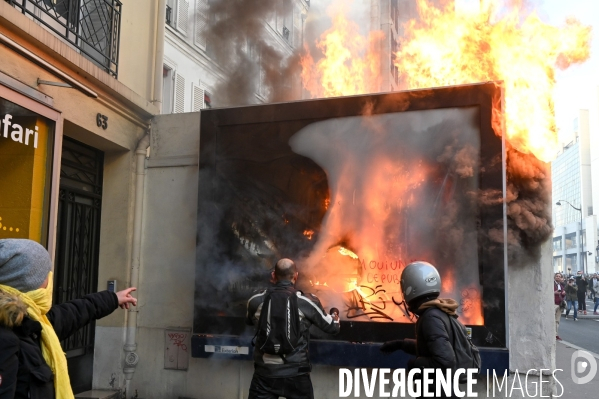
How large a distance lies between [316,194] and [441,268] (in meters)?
1.63

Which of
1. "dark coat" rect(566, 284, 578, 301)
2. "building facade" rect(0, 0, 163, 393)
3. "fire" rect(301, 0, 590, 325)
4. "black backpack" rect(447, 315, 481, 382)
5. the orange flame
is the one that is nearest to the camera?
"black backpack" rect(447, 315, 481, 382)

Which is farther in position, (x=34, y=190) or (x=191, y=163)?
(x=191, y=163)

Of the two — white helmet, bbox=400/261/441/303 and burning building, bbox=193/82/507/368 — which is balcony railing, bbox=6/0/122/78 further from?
white helmet, bbox=400/261/441/303

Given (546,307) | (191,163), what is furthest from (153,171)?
(546,307)

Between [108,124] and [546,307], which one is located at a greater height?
[108,124]

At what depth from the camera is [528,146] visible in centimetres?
546

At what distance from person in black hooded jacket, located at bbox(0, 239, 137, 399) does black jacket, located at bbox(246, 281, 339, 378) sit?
2065 millimetres

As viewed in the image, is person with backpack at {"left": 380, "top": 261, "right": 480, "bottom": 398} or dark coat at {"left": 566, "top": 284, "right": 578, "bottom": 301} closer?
person with backpack at {"left": 380, "top": 261, "right": 480, "bottom": 398}

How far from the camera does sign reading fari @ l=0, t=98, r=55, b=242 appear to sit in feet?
17.5

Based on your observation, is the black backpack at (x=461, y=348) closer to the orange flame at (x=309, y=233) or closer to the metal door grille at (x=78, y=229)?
the orange flame at (x=309, y=233)

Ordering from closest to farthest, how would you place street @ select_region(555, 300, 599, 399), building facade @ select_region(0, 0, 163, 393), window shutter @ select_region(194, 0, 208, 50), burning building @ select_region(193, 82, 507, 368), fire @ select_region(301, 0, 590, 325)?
1. building facade @ select_region(0, 0, 163, 393)
2. burning building @ select_region(193, 82, 507, 368)
3. fire @ select_region(301, 0, 590, 325)
4. street @ select_region(555, 300, 599, 399)
5. window shutter @ select_region(194, 0, 208, 50)

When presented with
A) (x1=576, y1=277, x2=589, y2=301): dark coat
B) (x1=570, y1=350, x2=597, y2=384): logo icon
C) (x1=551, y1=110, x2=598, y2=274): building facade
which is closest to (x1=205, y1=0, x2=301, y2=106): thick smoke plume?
(x1=570, y1=350, x2=597, y2=384): logo icon

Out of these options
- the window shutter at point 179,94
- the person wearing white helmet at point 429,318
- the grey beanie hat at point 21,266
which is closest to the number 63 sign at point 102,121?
the grey beanie hat at point 21,266

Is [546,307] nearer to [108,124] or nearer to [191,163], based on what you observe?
[191,163]
